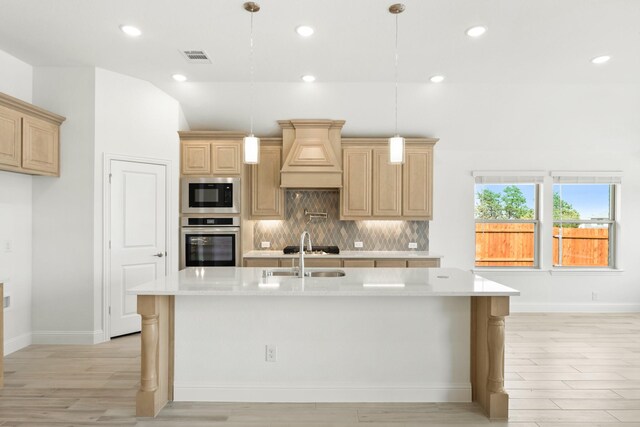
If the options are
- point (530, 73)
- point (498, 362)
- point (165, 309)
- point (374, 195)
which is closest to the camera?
point (498, 362)

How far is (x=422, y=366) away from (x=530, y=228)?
390cm

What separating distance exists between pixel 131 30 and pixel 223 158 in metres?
2.00

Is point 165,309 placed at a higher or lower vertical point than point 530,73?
lower

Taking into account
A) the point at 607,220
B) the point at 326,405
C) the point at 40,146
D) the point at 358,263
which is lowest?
the point at 326,405

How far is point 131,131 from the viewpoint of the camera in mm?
4453

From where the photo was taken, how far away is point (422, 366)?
2938mm

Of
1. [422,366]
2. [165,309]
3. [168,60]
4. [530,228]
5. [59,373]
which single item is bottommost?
[59,373]

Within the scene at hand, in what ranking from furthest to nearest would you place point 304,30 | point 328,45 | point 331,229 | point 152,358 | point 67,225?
point 331,229, point 67,225, point 328,45, point 304,30, point 152,358

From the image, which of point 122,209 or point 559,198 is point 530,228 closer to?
point 559,198

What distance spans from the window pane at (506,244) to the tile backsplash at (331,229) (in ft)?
2.97

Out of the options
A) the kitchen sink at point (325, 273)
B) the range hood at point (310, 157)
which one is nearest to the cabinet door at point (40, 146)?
the range hood at point (310, 157)

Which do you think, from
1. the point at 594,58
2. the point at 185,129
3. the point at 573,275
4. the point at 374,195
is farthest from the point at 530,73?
the point at 185,129

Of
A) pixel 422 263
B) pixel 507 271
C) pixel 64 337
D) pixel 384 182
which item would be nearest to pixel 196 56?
pixel 384 182

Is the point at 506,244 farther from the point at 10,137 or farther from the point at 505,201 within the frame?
the point at 10,137
